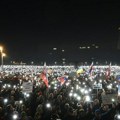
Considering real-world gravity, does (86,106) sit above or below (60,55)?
below

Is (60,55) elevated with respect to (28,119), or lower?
elevated

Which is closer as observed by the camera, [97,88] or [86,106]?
[86,106]

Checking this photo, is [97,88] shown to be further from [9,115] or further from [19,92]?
[9,115]

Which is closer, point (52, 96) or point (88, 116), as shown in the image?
point (88, 116)

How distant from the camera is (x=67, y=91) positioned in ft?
72.5

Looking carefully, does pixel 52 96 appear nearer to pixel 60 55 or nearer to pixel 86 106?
pixel 86 106

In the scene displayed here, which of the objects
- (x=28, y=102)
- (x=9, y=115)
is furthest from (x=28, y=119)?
(x=28, y=102)

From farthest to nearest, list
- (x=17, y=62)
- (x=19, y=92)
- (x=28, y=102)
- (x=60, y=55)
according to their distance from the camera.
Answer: (x=60, y=55), (x=17, y=62), (x=19, y=92), (x=28, y=102)

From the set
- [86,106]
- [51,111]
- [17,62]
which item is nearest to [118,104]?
[86,106]

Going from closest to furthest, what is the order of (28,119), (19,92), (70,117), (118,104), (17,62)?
1. (28,119)
2. (70,117)
3. (118,104)
4. (19,92)
5. (17,62)

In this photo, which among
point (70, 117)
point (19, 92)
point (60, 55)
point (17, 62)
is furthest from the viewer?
point (60, 55)

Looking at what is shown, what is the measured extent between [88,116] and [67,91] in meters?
7.53

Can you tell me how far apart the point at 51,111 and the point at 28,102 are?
388 cm

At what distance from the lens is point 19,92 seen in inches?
844
